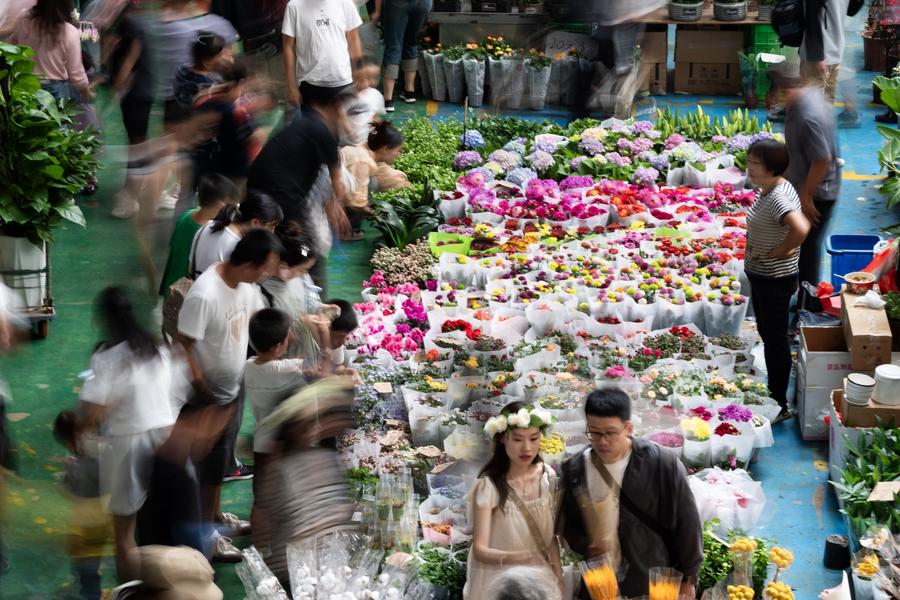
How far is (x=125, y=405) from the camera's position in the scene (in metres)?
4.83

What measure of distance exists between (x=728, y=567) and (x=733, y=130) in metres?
5.75

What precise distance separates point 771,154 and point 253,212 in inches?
103

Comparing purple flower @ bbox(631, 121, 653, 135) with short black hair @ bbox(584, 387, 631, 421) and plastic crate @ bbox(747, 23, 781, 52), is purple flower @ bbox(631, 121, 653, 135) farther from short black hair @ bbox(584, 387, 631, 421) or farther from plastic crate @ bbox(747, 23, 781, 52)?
short black hair @ bbox(584, 387, 631, 421)

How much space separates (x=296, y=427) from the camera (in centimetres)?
475

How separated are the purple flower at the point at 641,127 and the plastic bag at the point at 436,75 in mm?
2888

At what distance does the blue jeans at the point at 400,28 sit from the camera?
11.7 m

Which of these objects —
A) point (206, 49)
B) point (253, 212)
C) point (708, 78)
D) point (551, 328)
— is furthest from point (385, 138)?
point (708, 78)

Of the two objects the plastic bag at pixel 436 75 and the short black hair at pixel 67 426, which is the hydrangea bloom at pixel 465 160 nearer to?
the plastic bag at pixel 436 75

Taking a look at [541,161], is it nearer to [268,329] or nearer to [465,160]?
[465,160]

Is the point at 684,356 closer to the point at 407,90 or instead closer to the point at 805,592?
the point at 805,592

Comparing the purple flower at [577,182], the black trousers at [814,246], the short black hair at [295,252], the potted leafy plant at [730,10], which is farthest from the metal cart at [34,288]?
the potted leafy plant at [730,10]

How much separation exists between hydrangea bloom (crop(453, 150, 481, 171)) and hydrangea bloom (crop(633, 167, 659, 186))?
4.26ft

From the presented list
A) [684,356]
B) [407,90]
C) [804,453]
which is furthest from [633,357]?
[407,90]

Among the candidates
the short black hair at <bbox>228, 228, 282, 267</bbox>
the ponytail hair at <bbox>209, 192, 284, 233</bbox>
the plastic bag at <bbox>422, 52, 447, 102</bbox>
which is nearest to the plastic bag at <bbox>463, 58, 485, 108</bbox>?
the plastic bag at <bbox>422, 52, 447, 102</bbox>
